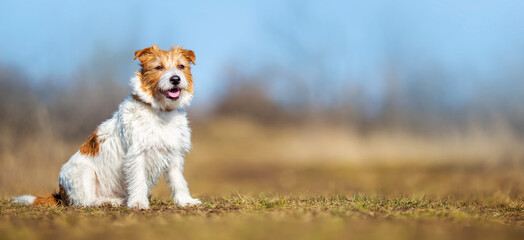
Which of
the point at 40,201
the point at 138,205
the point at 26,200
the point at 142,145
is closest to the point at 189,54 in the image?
the point at 142,145

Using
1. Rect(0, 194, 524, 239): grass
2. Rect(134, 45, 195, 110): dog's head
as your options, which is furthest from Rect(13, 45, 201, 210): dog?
Rect(0, 194, 524, 239): grass

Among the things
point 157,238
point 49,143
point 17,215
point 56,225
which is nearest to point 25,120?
point 49,143

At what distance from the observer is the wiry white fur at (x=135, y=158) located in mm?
6910

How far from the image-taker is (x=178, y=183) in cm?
721

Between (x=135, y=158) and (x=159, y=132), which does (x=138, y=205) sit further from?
(x=159, y=132)

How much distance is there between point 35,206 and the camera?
7.32 metres

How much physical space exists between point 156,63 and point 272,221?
119 inches

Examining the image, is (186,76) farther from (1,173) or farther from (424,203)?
(1,173)

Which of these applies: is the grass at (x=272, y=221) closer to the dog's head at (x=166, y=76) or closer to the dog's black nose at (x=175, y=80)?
the dog's head at (x=166, y=76)

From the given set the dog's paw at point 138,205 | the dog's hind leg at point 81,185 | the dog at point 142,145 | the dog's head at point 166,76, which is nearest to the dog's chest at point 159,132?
the dog at point 142,145

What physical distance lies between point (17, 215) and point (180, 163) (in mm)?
2281

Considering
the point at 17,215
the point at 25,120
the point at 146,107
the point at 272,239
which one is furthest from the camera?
the point at 25,120

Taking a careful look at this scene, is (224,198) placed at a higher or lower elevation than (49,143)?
lower

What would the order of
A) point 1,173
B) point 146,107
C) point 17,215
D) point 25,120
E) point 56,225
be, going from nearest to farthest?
point 56,225, point 17,215, point 146,107, point 1,173, point 25,120
